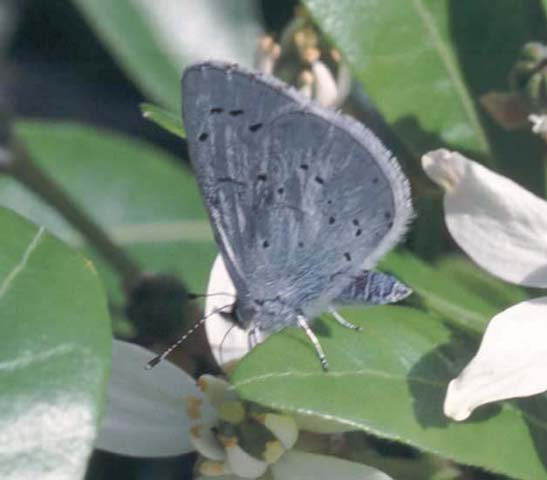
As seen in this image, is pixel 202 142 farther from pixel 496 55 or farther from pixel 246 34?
pixel 246 34

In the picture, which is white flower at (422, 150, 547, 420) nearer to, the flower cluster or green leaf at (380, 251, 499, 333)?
green leaf at (380, 251, 499, 333)

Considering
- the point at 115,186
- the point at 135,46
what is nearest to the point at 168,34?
the point at 135,46

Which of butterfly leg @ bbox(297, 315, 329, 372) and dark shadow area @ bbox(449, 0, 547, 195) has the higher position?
butterfly leg @ bbox(297, 315, 329, 372)

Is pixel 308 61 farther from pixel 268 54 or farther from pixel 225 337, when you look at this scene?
pixel 225 337

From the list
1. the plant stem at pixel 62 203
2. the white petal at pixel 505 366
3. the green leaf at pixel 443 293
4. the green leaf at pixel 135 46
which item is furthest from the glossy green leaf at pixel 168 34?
the white petal at pixel 505 366

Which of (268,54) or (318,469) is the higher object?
(268,54)

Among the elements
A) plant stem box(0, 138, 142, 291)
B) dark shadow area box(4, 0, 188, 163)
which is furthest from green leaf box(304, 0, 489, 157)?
dark shadow area box(4, 0, 188, 163)
